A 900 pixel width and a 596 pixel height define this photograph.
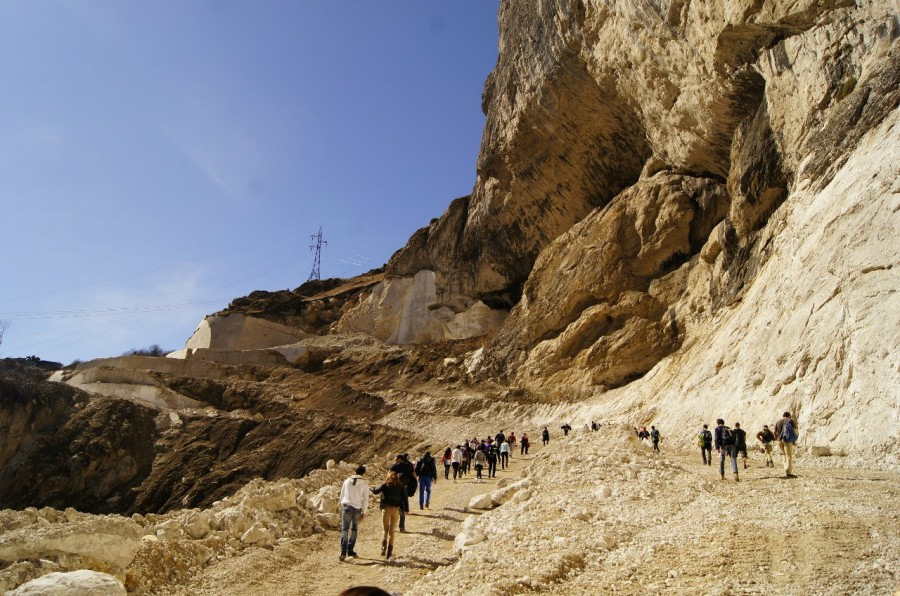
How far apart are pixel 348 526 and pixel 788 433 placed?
265 inches

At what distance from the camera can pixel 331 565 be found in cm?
750

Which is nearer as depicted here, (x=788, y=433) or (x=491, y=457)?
(x=788, y=433)

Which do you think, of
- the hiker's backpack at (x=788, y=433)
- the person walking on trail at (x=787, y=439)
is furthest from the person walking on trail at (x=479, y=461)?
the hiker's backpack at (x=788, y=433)

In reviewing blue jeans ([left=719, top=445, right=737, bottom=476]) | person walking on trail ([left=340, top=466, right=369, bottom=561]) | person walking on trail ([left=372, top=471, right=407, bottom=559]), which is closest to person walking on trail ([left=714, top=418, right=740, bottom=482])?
blue jeans ([left=719, top=445, right=737, bottom=476])

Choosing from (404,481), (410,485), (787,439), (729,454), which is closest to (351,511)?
(404,481)

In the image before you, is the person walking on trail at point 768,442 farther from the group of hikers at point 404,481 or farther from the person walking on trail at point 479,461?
the person walking on trail at point 479,461

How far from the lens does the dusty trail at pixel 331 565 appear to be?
21.7ft

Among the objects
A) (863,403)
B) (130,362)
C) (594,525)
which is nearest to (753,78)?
(863,403)

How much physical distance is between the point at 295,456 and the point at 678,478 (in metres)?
19.8

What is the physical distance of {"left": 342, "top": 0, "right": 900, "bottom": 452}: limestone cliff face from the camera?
13.1 metres

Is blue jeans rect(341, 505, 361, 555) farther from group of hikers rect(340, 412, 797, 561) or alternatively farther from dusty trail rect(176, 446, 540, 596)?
dusty trail rect(176, 446, 540, 596)

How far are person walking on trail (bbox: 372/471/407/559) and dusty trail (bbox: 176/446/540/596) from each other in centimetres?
14

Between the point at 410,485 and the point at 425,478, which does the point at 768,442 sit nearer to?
the point at 425,478

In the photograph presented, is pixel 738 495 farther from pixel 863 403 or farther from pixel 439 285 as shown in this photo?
pixel 439 285
